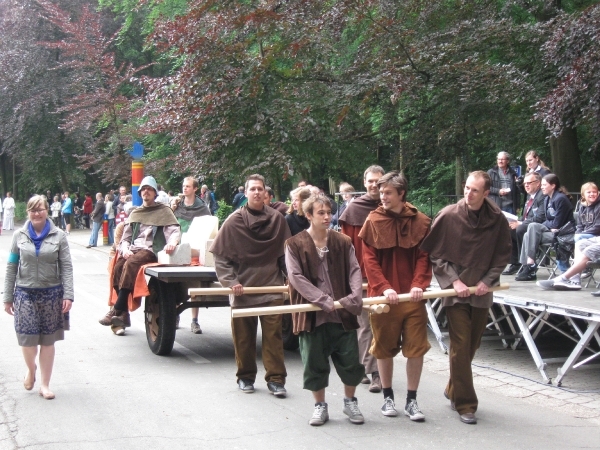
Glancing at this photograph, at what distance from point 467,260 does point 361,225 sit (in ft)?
4.75

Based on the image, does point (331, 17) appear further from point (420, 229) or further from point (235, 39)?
point (420, 229)

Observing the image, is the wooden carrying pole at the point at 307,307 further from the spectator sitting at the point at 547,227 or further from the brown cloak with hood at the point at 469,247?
the spectator sitting at the point at 547,227

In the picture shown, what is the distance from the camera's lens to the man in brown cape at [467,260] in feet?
20.2

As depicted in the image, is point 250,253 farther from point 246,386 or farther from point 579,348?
point 579,348

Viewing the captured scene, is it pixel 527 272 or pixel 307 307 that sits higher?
pixel 307 307

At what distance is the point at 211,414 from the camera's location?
21.1 ft

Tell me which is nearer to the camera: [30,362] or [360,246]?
[30,362]

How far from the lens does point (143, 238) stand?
9.25m

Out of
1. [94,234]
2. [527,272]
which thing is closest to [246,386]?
[527,272]

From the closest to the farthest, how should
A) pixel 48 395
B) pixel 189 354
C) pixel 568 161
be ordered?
pixel 48 395, pixel 189 354, pixel 568 161

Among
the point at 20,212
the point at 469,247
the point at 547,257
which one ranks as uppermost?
the point at 469,247

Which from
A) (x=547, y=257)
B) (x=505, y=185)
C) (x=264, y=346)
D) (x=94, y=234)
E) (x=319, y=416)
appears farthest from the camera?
(x=94, y=234)

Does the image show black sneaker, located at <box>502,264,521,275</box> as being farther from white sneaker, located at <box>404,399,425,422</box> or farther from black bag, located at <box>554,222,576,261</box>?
white sneaker, located at <box>404,399,425,422</box>

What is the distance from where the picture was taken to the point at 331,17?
15.1 m
